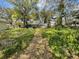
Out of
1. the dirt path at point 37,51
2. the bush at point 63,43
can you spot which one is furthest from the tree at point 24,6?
the dirt path at point 37,51

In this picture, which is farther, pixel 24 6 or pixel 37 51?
pixel 24 6

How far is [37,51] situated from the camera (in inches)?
296

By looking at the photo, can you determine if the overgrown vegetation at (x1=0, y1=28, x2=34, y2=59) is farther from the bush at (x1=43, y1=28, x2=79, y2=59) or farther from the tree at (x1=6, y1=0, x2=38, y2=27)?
the tree at (x1=6, y1=0, x2=38, y2=27)

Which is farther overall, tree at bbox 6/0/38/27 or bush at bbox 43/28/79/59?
tree at bbox 6/0/38/27

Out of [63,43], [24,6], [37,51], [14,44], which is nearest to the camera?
[37,51]

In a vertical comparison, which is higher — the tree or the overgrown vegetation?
the tree

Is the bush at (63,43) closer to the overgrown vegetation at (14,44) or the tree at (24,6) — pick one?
the overgrown vegetation at (14,44)

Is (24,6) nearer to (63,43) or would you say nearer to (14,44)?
(14,44)

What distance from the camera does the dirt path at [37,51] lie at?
7309mm

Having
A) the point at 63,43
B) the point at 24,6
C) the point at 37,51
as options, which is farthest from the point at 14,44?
the point at 24,6

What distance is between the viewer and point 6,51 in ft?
25.1

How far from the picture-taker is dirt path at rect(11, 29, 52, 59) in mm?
7309

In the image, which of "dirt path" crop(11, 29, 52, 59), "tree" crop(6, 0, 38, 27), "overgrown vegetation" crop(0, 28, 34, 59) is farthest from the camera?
"tree" crop(6, 0, 38, 27)

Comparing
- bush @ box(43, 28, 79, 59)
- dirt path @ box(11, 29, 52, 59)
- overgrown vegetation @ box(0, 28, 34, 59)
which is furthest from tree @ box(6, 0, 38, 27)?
dirt path @ box(11, 29, 52, 59)
